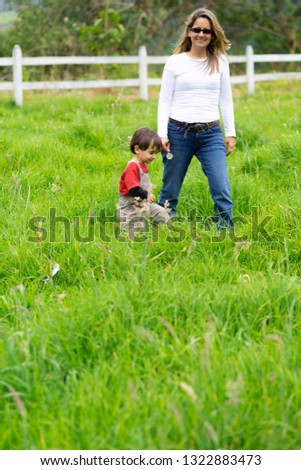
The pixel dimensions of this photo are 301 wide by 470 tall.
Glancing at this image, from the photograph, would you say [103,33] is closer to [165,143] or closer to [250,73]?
[250,73]

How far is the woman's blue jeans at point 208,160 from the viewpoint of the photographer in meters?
5.24

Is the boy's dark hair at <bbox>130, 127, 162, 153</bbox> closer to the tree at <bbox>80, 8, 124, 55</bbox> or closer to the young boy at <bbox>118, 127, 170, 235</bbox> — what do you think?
the young boy at <bbox>118, 127, 170, 235</bbox>

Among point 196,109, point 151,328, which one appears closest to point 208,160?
point 196,109

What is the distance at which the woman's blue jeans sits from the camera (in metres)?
5.24

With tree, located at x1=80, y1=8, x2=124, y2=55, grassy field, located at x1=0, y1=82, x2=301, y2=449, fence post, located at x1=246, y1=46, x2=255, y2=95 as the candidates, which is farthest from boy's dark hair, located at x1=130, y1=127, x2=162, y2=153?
tree, located at x1=80, y1=8, x2=124, y2=55

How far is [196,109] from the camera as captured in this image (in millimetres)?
5234

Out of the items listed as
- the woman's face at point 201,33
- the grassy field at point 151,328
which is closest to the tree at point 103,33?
the grassy field at point 151,328

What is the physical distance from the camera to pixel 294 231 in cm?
477

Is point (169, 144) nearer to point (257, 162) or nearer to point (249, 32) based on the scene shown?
point (257, 162)

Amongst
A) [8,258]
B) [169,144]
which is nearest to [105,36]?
[169,144]

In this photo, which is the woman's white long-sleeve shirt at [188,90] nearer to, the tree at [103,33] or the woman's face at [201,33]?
the woman's face at [201,33]

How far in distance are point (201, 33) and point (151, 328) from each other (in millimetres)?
2647

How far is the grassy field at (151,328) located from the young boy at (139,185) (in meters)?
0.21

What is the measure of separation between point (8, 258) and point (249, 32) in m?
23.9
